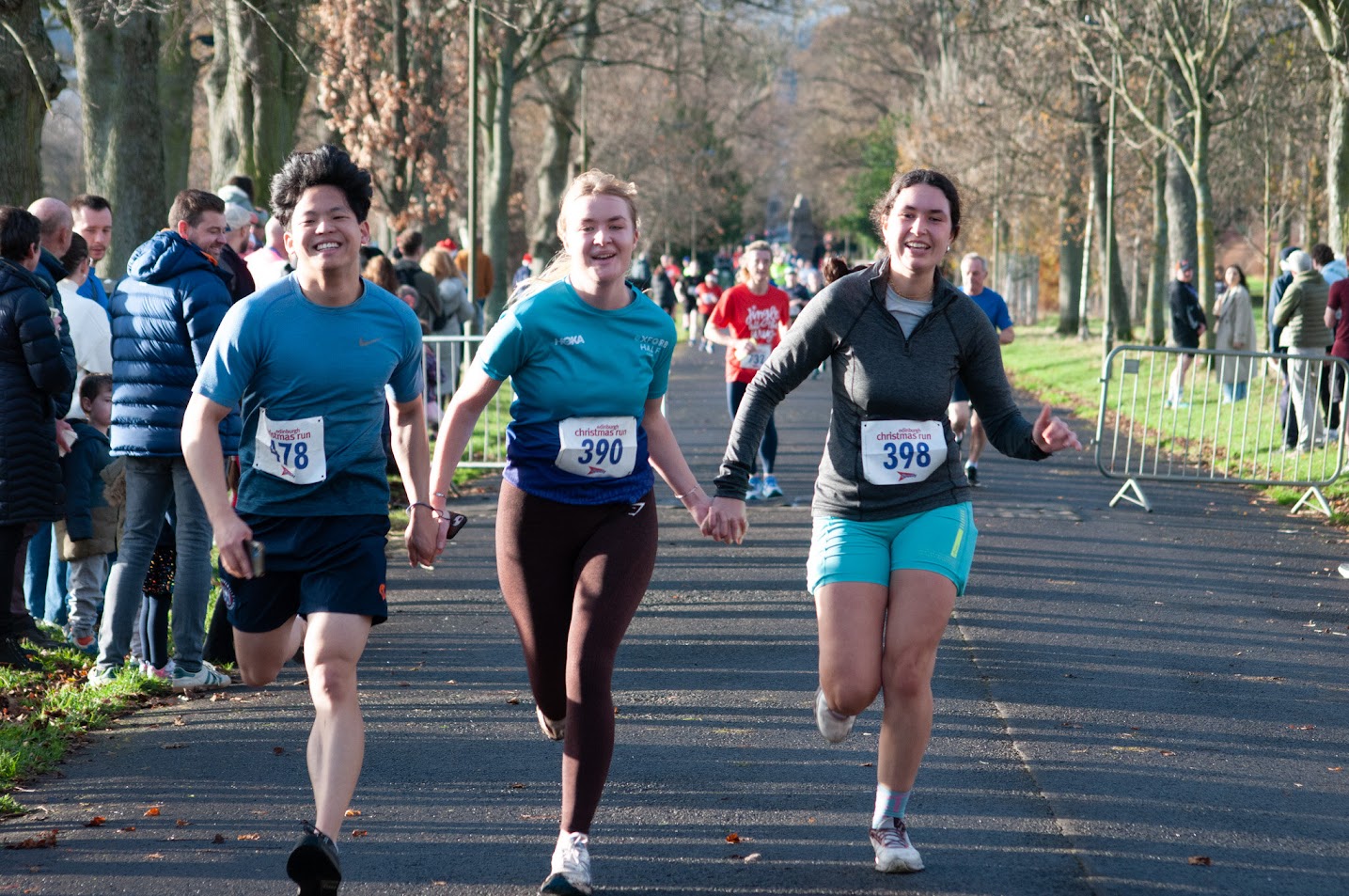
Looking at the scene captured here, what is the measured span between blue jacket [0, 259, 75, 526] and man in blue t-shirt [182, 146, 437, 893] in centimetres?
268

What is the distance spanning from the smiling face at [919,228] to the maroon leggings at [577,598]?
1.05 m

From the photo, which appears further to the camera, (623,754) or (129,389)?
(129,389)

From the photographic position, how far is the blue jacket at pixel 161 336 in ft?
22.5

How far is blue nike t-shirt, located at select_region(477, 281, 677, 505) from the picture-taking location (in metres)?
4.88

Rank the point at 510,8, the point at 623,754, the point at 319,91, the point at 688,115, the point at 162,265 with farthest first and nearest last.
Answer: the point at 688,115 < the point at 510,8 < the point at 319,91 < the point at 162,265 < the point at 623,754

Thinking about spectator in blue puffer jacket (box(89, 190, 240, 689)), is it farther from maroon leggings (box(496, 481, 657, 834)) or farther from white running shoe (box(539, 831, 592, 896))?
white running shoe (box(539, 831, 592, 896))

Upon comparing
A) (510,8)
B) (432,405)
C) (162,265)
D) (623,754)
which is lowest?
(623,754)

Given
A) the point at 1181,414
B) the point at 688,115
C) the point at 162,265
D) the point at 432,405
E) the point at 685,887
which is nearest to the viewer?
the point at 685,887

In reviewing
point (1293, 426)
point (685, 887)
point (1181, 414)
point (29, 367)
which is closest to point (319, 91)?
point (1181, 414)

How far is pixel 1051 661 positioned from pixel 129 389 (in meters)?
4.32

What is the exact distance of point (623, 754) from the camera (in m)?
6.16

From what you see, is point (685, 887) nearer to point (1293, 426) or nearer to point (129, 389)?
point (129, 389)

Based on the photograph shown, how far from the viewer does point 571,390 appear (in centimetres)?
488

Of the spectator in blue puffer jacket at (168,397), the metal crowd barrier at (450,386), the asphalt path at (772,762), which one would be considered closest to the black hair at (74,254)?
the spectator in blue puffer jacket at (168,397)
